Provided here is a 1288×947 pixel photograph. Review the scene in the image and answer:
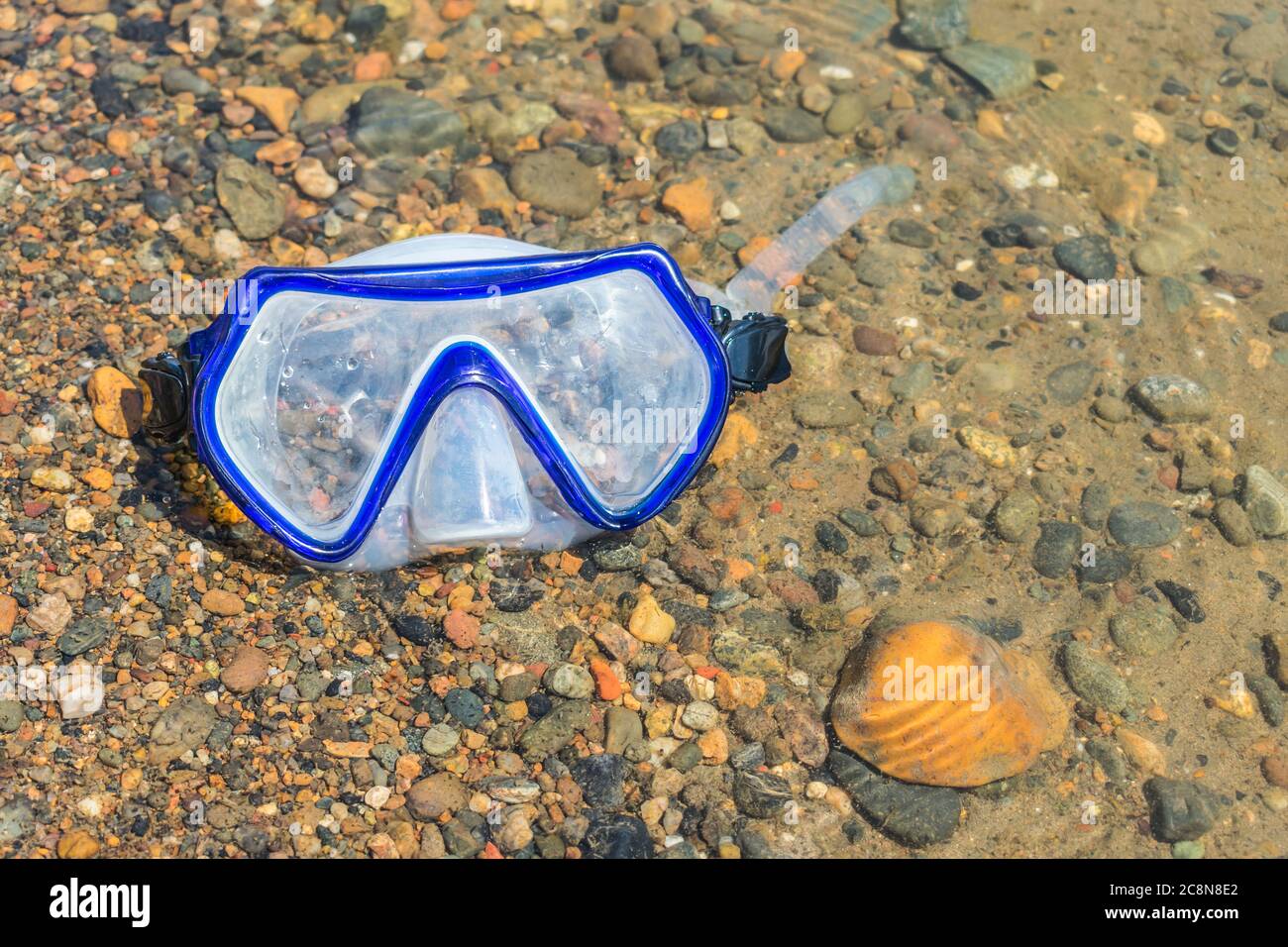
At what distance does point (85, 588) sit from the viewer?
439 centimetres

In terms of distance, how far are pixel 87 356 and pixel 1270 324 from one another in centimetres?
516

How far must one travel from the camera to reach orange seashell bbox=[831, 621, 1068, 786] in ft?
13.2

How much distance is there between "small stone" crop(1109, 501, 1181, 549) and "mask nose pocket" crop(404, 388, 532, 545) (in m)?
2.33

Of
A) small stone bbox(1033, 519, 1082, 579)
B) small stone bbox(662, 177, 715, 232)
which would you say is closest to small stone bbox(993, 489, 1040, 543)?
small stone bbox(1033, 519, 1082, 579)

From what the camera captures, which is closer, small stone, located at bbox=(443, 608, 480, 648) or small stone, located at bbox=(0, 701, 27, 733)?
small stone, located at bbox=(0, 701, 27, 733)

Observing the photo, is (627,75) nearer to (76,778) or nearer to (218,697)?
(218,697)

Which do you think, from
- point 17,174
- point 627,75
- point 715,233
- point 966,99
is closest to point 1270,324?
point 966,99

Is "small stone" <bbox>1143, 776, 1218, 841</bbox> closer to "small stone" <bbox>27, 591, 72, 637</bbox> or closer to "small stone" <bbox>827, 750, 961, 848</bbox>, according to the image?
"small stone" <bbox>827, 750, 961, 848</bbox>

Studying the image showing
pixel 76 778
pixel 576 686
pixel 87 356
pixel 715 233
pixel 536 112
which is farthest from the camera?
pixel 536 112

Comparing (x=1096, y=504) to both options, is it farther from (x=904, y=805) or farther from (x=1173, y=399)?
(x=904, y=805)

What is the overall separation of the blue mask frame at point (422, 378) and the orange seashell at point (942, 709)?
46.6 inches

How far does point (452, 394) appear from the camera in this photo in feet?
13.8

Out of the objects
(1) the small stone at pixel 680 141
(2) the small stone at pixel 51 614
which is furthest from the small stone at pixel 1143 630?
(2) the small stone at pixel 51 614

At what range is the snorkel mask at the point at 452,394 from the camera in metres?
4.12
